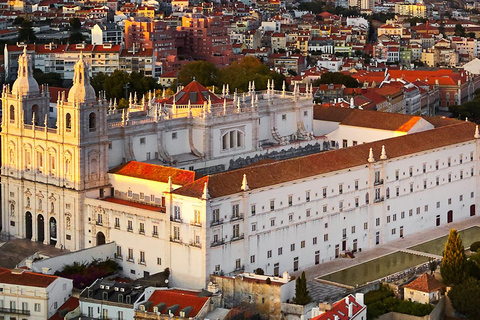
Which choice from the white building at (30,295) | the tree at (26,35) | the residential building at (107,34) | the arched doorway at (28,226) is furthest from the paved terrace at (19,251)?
the tree at (26,35)

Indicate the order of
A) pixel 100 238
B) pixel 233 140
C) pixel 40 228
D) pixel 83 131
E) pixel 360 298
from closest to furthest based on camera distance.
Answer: pixel 360 298 → pixel 100 238 → pixel 83 131 → pixel 40 228 → pixel 233 140

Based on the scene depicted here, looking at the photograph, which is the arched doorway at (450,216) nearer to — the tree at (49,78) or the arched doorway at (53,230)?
the arched doorway at (53,230)

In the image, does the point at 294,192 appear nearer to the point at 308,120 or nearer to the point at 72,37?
the point at 308,120

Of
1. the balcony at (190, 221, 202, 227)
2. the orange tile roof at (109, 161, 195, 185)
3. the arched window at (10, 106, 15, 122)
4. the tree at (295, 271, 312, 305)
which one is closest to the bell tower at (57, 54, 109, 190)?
the orange tile roof at (109, 161, 195, 185)

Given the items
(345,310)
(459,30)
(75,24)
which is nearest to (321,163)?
(345,310)

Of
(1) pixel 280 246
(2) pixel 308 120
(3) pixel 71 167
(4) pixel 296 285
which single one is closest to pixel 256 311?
(4) pixel 296 285

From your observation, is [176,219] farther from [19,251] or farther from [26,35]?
[26,35]
